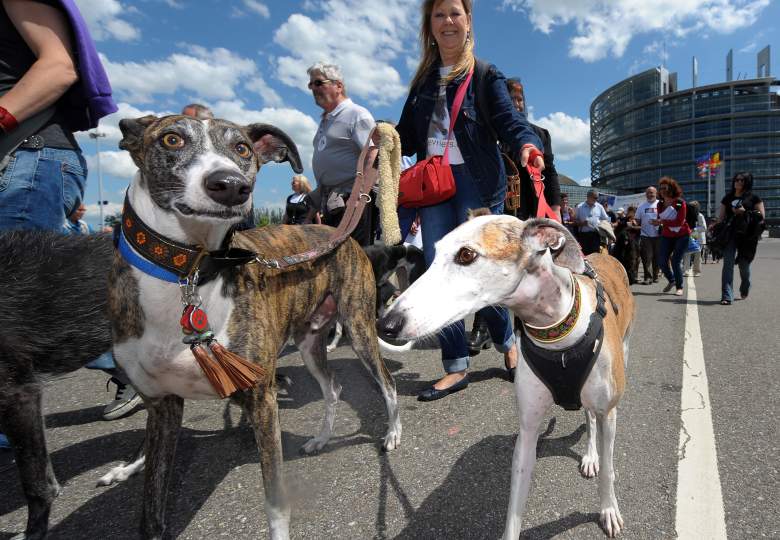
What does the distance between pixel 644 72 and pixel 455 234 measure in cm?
12264

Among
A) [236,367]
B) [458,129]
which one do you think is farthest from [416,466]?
[458,129]

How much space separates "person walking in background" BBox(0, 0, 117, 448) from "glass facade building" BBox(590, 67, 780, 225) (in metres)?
102

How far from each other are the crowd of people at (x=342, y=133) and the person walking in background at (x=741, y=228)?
4.52 meters

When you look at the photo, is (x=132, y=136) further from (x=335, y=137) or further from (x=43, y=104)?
(x=335, y=137)

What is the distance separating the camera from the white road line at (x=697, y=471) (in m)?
1.82

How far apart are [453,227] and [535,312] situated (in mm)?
1706

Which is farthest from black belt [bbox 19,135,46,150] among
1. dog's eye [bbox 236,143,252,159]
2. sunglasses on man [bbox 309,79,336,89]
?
sunglasses on man [bbox 309,79,336,89]

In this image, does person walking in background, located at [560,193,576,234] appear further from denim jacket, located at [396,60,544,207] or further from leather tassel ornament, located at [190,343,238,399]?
leather tassel ornament, located at [190,343,238,399]

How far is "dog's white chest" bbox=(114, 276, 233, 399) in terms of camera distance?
5.24ft

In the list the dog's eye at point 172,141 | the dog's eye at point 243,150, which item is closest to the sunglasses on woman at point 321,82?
the dog's eye at point 243,150

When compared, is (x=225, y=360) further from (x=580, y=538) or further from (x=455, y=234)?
(x=580, y=538)

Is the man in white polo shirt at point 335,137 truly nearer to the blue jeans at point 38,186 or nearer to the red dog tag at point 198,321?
the blue jeans at point 38,186

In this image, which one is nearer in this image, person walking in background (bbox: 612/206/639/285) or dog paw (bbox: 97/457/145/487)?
dog paw (bbox: 97/457/145/487)

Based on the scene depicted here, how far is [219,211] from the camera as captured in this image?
1.52m
